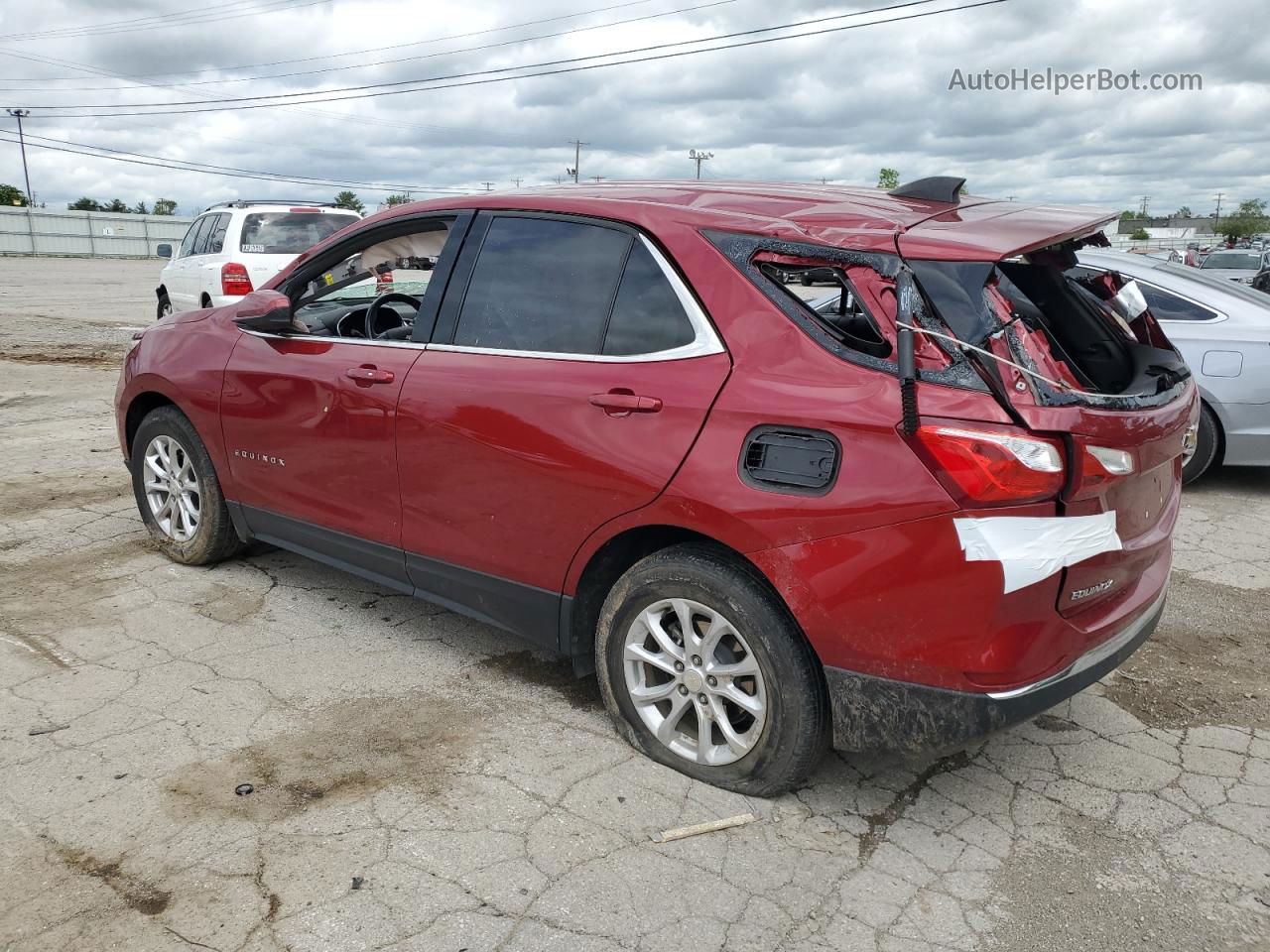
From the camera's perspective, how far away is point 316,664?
394cm

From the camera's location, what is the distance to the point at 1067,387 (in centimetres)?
259

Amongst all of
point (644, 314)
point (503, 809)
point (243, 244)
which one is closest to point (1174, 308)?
point (644, 314)

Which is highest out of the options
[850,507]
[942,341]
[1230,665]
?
[942,341]

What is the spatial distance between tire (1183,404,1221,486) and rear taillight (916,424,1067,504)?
182 inches

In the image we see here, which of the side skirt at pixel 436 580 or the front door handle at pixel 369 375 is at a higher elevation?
the front door handle at pixel 369 375

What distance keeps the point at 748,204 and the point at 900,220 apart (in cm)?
49

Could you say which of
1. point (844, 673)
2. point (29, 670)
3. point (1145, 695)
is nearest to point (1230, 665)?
point (1145, 695)

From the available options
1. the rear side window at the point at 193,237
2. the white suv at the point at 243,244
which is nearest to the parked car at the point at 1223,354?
the white suv at the point at 243,244

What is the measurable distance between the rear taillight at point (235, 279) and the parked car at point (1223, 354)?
8.71m

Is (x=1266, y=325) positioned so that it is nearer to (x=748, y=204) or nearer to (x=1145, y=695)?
(x=1145, y=695)

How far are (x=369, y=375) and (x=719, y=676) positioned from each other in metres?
1.77

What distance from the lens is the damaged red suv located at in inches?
100

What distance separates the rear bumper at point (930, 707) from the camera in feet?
8.54

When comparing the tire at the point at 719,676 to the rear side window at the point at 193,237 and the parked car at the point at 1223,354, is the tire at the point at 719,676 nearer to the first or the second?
the parked car at the point at 1223,354
